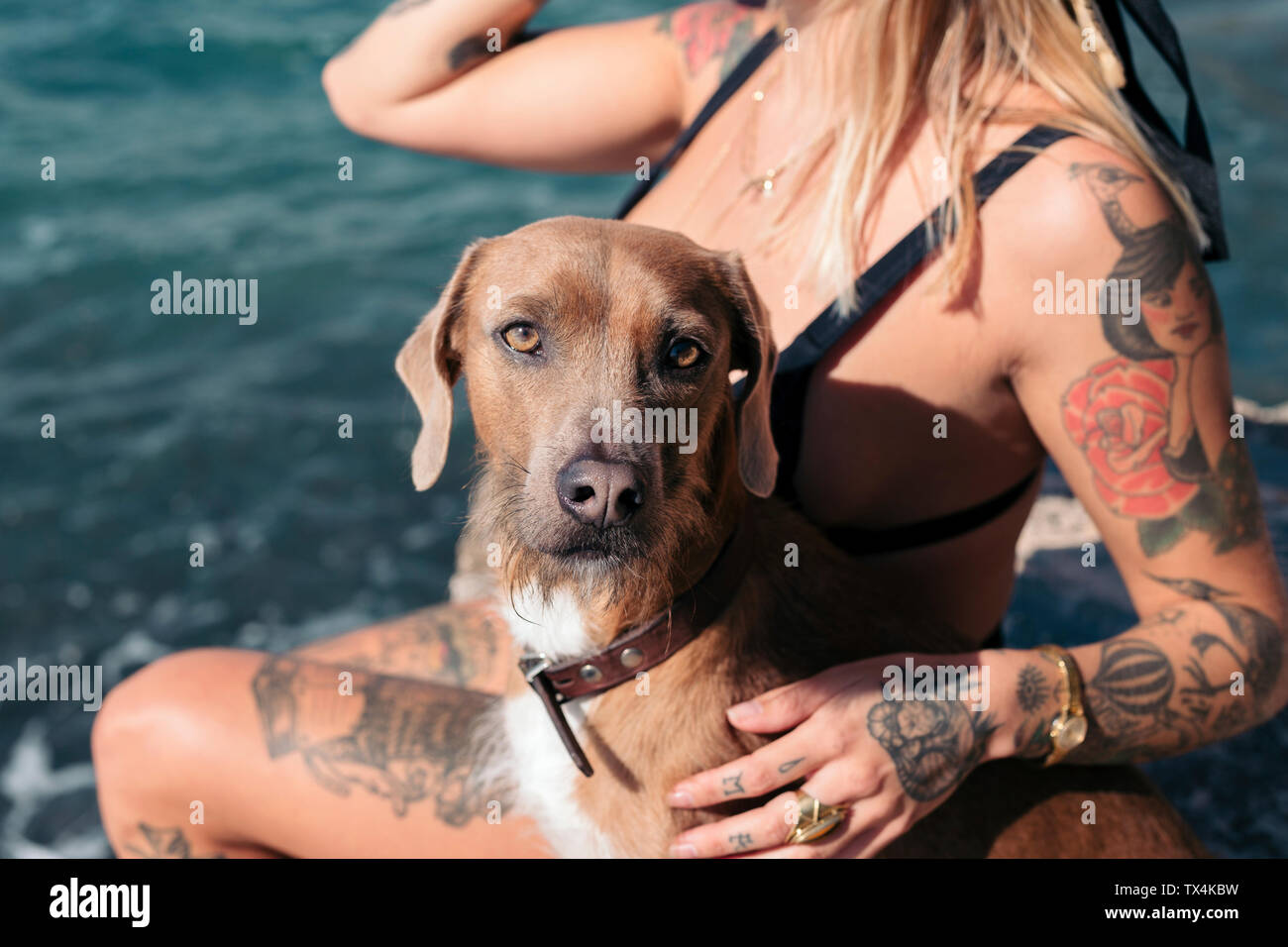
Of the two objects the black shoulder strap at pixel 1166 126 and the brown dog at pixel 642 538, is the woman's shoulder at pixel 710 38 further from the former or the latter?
the brown dog at pixel 642 538

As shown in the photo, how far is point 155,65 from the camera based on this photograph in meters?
12.8

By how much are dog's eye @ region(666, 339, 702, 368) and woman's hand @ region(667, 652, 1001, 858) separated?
88cm

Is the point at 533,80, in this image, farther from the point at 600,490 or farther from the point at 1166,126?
the point at 600,490

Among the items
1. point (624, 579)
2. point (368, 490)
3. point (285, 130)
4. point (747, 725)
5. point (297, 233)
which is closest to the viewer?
point (624, 579)

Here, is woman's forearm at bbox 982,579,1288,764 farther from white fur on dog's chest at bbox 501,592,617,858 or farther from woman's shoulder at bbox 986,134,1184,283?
white fur on dog's chest at bbox 501,592,617,858

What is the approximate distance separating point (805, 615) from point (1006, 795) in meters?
0.74

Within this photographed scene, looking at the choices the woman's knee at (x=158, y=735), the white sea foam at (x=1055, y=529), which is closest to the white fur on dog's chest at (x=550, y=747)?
the woman's knee at (x=158, y=735)

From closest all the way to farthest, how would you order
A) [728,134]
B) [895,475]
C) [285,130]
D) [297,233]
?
[895,475]
[728,134]
[297,233]
[285,130]

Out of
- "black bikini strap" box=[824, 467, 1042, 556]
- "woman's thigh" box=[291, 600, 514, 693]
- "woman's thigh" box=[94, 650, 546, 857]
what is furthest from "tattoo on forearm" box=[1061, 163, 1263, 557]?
"woman's thigh" box=[291, 600, 514, 693]

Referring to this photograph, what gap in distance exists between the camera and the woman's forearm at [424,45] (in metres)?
4.16

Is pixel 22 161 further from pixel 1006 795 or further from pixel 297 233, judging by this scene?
pixel 1006 795

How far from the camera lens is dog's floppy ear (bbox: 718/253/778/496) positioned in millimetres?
2758
